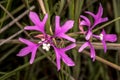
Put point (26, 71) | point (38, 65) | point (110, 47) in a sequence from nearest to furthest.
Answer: point (110, 47) → point (26, 71) → point (38, 65)

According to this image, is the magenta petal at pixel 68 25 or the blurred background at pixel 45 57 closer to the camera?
the magenta petal at pixel 68 25

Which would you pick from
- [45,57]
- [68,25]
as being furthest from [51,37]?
[45,57]

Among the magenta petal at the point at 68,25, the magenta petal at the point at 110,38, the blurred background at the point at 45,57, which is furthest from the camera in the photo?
the blurred background at the point at 45,57

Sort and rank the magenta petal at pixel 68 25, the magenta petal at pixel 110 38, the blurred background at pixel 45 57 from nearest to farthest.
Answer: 1. the magenta petal at pixel 68 25
2. the magenta petal at pixel 110 38
3. the blurred background at pixel 45 57

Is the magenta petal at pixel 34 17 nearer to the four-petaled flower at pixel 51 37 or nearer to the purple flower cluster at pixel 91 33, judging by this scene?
the four-petaled flower at pixel 51 37

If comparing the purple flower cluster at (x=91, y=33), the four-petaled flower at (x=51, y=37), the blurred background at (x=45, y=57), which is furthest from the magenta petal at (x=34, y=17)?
the blurred background at (x=45, y=57)

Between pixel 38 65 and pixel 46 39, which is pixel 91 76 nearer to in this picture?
pixel 38 65

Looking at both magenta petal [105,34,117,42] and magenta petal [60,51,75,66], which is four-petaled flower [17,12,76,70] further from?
magenta petal [105,34,117,42]

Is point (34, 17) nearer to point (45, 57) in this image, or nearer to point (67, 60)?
point (67, 60)

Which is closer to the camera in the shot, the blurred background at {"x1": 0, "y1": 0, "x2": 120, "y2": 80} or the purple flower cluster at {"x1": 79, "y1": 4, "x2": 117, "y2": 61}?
the purple flower cluster at {"x1": 79, "y1": 4, "x2": 117, "y2": 61}

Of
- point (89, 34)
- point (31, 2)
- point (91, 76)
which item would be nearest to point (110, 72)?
point (91, 76)

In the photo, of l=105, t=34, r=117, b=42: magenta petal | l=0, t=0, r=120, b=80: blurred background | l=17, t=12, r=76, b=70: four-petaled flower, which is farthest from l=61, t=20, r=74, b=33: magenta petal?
l=0, t=0, r=120, b=80: blurred background
